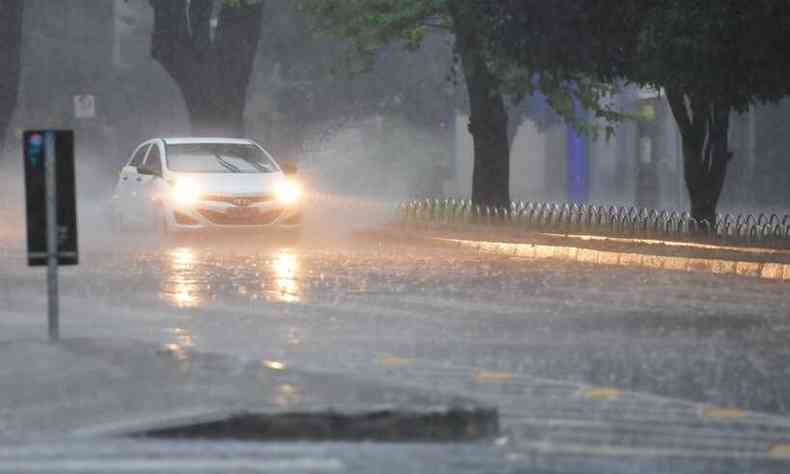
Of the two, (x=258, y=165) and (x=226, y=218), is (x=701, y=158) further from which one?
(x=226, y=218)

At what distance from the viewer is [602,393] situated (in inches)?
454

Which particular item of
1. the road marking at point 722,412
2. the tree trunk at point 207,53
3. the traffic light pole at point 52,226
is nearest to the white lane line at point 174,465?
the road marking at point 722,412

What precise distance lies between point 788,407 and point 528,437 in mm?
2083

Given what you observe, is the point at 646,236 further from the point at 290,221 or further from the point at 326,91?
the point at 326,91

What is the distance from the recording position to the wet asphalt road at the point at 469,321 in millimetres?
12039

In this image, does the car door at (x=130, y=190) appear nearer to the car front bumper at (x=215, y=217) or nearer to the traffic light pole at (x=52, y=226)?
the car front bumper at (x=215, y=217)

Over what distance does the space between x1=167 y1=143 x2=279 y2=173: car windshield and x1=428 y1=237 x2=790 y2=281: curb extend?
415cm

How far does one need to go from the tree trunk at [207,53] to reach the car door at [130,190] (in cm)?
696

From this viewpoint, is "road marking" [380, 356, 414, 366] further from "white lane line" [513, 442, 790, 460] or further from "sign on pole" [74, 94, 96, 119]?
"sign on pole" [74, 94, 96, 119]

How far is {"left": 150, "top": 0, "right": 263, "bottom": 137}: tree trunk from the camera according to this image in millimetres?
41344

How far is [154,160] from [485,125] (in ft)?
18.1

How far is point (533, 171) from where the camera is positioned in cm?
7725

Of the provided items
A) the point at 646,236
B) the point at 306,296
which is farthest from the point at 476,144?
the point at 306,296

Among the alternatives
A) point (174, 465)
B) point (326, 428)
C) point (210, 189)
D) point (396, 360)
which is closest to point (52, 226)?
point (396, 360)
